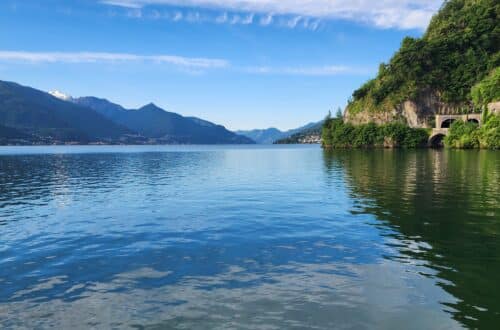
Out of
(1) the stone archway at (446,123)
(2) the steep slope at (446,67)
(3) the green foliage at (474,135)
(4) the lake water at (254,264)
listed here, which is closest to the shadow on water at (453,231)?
(4) the lake water at (254,264)

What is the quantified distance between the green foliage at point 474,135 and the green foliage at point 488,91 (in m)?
9.82

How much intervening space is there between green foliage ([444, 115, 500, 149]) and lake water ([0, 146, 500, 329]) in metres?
110

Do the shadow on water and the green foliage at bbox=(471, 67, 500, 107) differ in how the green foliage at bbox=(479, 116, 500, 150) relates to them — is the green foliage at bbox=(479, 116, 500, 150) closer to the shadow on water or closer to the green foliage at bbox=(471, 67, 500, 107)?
the green foliage at bbox=(471, 67, 500, 107)

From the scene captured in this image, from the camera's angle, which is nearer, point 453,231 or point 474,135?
point 453,231

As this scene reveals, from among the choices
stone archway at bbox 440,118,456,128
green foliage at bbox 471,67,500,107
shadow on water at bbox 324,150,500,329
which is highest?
green foliage at bbox 471,67,500,107

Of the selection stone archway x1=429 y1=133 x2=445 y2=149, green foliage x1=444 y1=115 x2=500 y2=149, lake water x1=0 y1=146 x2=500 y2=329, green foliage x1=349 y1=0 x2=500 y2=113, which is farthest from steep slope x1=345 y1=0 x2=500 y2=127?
lake water x1=0 y1=146 x2=500 y2=329

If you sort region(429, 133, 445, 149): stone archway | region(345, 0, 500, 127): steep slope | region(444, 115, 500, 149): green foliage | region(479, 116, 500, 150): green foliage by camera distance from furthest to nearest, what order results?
region(345, 0, 500, 127): steep slope → region(429, 133, 445, 149): stone archway → region(444, 115, 500, 149): green foliage → region(479, 116, 500, 150): green foliage

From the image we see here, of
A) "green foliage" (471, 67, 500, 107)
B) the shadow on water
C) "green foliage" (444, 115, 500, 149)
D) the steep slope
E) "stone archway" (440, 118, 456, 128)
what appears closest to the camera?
the shadow on water

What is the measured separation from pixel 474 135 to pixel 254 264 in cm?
14800

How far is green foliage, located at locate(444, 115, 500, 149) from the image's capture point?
4979 inches

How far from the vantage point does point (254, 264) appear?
1752 cm

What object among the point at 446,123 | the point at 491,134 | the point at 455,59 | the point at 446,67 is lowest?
the point at 491,134

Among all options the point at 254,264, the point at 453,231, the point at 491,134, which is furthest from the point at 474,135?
the point at 254,264

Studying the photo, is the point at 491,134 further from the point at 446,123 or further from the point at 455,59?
the point at 455,59
